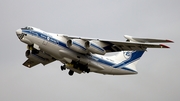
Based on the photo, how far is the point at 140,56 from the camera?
107ft

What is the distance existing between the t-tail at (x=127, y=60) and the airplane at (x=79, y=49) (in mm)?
99

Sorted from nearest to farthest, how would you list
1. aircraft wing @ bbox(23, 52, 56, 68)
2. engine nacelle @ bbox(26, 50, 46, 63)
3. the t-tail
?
engine nacelle @ bbox(26, 50, 46, 63) → aircraft wing @ bbox(23, 52, 56, 68) → the t-tail

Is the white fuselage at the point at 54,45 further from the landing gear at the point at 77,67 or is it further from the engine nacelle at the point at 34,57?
the engine nacelle at the point at 34,57

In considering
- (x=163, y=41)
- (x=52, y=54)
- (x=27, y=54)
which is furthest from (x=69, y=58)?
(x=163, y=41)

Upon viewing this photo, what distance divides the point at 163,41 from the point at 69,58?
5.61 meters

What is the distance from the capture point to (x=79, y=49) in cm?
2814

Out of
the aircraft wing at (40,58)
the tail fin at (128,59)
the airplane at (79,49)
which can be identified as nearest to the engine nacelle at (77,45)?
the airplane at (79,49)

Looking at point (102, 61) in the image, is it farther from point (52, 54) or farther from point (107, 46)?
point (52, 54)

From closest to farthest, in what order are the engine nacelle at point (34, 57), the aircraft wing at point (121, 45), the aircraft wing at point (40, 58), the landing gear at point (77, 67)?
the aircraft wing at point (121, 45) < the landing gear at point (77, 67) < the engine nacelle at point (34, 57) < the aircraft wing at point (40, 58)

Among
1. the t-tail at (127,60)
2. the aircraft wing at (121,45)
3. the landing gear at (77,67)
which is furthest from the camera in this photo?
the t-tail at (127,60)

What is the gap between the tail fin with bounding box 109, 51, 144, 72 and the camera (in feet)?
103

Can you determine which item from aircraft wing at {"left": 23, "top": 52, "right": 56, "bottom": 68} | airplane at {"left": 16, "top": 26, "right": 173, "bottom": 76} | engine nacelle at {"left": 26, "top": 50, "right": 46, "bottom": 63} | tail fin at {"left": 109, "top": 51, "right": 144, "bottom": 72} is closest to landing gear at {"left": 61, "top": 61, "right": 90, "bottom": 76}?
airplane at {"left": 16, "top": 26, "right": 173, "bottom": 76}

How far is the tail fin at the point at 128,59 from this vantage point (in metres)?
31.2

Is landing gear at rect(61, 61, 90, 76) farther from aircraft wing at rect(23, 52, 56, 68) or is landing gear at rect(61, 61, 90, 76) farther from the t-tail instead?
the t-tail
